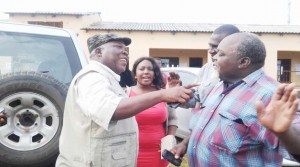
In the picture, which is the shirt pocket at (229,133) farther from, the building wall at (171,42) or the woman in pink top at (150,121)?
the building wall at (171,42)

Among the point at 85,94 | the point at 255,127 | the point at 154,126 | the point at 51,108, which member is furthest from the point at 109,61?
the point at 154,126

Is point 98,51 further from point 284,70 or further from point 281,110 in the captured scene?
point 284,70

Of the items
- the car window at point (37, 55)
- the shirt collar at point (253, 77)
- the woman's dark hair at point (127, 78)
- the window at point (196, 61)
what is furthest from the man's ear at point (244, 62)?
the window at point (196, 61)

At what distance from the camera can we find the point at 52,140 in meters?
3.16

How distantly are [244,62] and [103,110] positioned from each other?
91cm

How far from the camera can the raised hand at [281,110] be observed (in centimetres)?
179

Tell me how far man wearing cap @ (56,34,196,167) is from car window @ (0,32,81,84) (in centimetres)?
107

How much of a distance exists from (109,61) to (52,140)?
34.8 inches

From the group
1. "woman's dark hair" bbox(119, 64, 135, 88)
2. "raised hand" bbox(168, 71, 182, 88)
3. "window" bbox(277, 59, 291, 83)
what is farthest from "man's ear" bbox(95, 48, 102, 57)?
"window" bbox(277, 59, 291, 83)

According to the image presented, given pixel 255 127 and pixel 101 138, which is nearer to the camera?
pixel 255 127

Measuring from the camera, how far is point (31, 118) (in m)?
3.21

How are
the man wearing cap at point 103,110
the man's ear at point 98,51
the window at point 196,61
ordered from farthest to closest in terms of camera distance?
the window at point 196,61 < the man's ear at point 98,51 < the man wearing cap at point 103,110

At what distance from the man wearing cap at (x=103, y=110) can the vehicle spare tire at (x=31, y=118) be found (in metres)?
0.51

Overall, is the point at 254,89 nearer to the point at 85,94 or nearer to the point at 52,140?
the point at 85,94
